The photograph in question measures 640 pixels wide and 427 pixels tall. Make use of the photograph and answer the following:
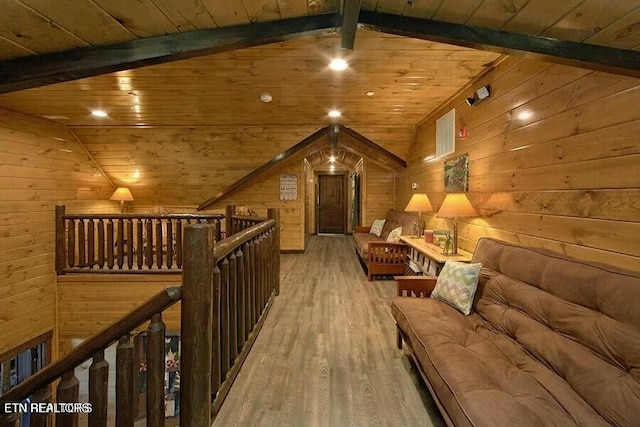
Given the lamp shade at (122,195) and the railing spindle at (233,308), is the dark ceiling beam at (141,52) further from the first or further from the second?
the lamp shade at (122,195)

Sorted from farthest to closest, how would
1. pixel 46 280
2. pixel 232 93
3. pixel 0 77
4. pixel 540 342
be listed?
pixel 46 280, pixel 232 93, pixel 0 77, pixel 540 342

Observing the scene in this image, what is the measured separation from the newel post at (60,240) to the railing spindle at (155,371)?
12.6ft

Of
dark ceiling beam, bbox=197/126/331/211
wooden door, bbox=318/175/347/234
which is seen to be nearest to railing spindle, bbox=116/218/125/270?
dark ceiling beam, bbox=197/126/331/211

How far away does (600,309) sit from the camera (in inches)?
50.3

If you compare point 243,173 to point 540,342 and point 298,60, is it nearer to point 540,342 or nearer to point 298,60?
point 298,60

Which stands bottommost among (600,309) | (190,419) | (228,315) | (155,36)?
(190,419)

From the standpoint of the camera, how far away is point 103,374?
3.69 feet

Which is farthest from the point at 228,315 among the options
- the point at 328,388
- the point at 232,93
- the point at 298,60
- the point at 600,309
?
the point at 232,93

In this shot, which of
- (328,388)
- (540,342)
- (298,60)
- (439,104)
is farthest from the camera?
(439,104)

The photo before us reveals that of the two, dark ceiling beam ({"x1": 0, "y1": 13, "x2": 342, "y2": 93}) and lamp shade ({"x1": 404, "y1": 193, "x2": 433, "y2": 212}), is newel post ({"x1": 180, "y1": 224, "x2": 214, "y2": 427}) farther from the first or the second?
lamp shade ({"x1": 404, "y1": 193, "x2": 433, "y2": 212})

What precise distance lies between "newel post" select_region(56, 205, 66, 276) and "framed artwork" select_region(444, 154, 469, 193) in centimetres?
485

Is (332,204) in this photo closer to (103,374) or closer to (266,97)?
(266,97)

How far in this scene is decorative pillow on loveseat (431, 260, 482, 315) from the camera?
2.05 meters

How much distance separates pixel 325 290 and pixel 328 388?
6.50ft
